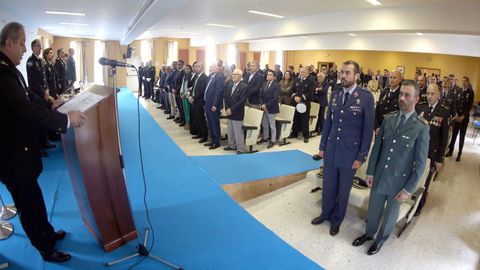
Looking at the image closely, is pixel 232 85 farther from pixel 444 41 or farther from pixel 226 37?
pixel 444 41

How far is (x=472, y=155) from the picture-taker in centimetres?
637

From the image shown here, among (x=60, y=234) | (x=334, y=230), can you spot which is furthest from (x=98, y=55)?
(x=334, y=230)

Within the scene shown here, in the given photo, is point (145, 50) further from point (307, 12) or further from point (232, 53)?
point (307, 12)

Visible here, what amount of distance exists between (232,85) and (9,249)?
163 inches

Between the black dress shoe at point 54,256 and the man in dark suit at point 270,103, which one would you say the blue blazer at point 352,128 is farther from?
the man in dark suit at point 270,103

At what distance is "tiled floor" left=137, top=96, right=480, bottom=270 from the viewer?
271cm

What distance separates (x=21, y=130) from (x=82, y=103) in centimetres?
39

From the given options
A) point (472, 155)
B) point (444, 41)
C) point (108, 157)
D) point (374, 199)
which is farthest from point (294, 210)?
point (444, 41)

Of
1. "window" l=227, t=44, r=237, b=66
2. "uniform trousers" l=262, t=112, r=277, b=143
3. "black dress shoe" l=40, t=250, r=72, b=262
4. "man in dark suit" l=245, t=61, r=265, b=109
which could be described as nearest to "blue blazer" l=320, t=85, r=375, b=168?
"black dress shoe" l=40, t=250, r=72, b=262

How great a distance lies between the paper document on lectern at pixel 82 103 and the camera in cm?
199

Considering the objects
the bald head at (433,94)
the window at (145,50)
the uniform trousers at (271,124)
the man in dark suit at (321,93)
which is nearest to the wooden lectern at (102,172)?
the bald head at (433,94)

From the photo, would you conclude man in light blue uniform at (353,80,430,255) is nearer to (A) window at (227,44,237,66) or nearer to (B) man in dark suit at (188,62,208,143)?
(B) man in dark suit at (188,62,208,143)

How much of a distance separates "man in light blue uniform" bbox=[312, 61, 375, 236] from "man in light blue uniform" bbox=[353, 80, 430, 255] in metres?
0.14

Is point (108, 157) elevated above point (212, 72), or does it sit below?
below
